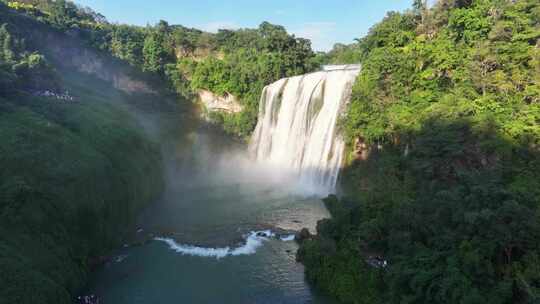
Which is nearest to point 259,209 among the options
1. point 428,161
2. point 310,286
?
point 310,286

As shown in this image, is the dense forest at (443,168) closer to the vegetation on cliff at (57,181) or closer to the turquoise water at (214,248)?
the turquoise water at (214,248)

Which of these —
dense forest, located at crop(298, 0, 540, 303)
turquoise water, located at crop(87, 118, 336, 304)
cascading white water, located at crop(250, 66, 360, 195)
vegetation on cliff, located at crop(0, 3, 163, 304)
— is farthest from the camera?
cascading white water, located at crop(250, 66, 360, 195)

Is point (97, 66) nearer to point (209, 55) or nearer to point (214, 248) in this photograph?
point (209, 55)

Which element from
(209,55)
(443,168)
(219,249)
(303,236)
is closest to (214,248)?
(219,249)

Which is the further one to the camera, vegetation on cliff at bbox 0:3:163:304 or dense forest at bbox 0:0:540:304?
vegetation on cliff at bbox 0:3:163:304

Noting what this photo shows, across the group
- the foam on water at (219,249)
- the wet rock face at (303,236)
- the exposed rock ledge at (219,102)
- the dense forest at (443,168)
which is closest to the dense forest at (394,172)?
the dense forest at (443,168)

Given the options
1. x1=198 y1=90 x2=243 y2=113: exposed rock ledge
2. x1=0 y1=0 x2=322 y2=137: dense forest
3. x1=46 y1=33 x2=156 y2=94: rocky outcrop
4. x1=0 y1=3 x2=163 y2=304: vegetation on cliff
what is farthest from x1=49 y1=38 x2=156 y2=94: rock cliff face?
x1=0 y1=3 x2=163 y2=304: vegetation on cliff

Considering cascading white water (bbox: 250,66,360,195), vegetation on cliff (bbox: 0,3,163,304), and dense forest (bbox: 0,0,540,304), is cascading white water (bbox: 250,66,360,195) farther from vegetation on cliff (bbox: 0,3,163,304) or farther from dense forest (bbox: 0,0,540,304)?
vegetation on cliff (bbox: 0,3,163,304)
